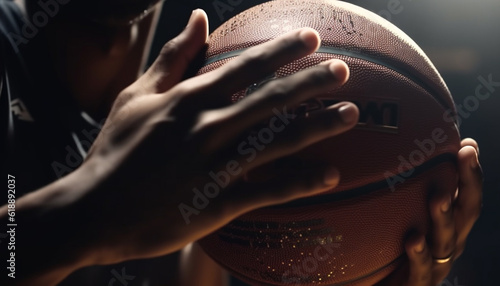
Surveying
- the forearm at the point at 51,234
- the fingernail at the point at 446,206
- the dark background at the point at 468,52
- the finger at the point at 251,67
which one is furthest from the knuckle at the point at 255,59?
the dark background at the point at 468,52

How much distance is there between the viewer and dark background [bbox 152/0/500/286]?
2.11m

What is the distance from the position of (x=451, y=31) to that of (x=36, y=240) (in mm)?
2165

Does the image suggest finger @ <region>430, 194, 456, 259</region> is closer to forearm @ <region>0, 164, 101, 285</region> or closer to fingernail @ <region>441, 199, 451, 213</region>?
fingernail @ <region>441, 199, 451, 213</region>

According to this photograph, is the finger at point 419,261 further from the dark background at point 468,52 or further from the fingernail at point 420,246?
the dark background at point 468,52

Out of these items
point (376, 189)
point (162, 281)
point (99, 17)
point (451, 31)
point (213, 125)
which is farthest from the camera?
point (451, 31)

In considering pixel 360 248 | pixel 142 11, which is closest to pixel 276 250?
pixel 360 248

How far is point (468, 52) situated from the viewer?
7.36 feet

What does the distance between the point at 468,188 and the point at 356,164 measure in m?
0.21

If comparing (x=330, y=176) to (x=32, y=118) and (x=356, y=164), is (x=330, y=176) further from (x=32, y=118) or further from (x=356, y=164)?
(x=32, y=118)

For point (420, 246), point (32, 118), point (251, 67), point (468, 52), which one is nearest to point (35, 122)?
point (32, 118)

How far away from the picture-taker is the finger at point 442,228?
668 millimetres

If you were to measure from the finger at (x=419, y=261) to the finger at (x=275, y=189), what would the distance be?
20 centimetres

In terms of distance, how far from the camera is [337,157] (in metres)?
0.62

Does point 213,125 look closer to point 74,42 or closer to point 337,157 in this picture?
point 337,157
